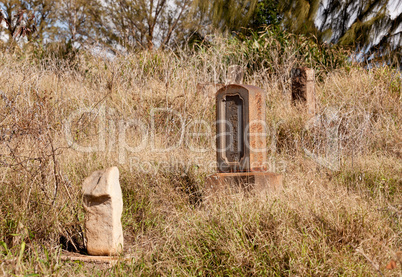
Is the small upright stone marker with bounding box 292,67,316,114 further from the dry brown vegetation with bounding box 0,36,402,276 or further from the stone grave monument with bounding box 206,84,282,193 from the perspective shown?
the stone grave monument with bounding box 206,84,282,193

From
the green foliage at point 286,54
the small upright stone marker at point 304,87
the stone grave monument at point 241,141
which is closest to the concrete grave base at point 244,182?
the stone grave monument at point 241,141

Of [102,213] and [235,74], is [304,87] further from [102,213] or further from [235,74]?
[102,213]

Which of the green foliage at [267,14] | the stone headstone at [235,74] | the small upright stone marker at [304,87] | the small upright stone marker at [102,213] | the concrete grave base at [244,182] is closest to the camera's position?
the small upright stone marker at [102,213]

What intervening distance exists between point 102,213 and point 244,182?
132cm

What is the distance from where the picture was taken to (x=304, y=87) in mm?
5605

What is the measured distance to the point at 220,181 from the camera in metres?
3.30

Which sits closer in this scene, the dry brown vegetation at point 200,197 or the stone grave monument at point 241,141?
the dry brown vegetation at point 200,197

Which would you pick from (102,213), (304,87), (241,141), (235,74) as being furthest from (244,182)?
(235,74)

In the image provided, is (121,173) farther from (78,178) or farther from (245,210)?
(245,210)

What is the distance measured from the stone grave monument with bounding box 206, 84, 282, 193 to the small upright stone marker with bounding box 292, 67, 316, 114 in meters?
2.31

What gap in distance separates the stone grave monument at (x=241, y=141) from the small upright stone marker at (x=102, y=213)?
3.38ft

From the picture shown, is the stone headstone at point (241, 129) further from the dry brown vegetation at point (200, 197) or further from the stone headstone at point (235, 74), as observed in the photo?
the stone headstone at point (235, 74)

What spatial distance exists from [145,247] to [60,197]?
0.73 metres

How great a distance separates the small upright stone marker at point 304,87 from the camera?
5.55 m
